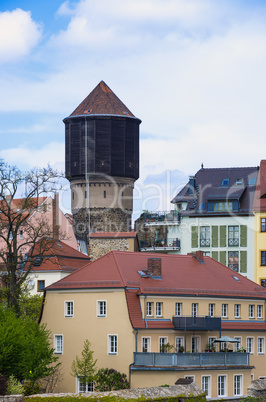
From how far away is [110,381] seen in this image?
54125 mm

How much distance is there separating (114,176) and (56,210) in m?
6.93

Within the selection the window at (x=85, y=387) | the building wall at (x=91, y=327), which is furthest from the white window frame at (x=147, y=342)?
the window at (x=85, y=387)

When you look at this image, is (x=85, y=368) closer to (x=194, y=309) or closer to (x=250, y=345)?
(x=194, y=309)

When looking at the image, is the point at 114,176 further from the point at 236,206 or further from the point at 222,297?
the point at 222,297

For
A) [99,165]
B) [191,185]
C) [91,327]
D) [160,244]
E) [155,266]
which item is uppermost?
[99,165]

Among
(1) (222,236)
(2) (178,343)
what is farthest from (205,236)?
(2) (178,343)

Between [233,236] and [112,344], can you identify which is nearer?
[112,344]

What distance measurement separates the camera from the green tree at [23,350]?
48.8m

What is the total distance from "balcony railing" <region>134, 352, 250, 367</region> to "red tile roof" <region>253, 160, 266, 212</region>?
2622 centimetres

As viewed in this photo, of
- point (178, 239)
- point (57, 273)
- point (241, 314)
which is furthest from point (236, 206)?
point (241, 314)

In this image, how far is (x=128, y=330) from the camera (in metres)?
55.9

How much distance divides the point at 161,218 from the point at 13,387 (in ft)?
139

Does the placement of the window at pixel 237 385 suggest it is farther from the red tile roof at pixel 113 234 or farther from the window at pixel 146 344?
the red tile roof at pixel 113 234

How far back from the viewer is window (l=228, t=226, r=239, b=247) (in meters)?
82.1
